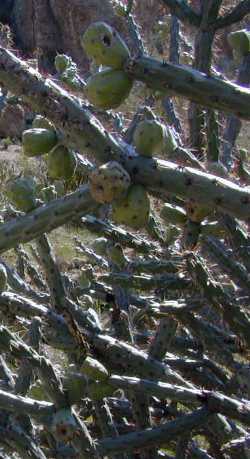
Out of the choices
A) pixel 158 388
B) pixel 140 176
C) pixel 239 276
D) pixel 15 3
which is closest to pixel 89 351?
pixel 158 388

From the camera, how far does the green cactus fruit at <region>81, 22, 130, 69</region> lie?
148cm

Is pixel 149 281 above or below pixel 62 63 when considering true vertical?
below

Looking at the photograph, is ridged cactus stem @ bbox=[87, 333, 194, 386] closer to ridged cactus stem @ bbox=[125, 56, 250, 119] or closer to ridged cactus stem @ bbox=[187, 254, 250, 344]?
ridged cactus stem @ bbox=[187, 254, 250, 344]

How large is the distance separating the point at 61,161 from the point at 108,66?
21 centimetres

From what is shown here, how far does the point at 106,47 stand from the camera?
1.49 m

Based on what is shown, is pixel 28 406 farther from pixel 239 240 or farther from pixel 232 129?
pixel 232 129

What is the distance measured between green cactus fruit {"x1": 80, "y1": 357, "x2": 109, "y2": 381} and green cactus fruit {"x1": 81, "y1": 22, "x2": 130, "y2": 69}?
0.71 metres

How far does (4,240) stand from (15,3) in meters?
12.5

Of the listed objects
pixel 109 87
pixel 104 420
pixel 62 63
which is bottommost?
pixel 104 420

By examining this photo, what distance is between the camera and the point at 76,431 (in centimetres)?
178

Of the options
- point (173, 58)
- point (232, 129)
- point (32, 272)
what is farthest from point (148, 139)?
point (32, 272)

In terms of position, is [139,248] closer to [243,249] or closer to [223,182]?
[243,249]

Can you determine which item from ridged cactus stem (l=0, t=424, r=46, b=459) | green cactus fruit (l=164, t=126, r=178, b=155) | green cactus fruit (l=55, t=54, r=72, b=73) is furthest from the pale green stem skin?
green cactus fruit (l=55, t=54, r=72, b=73)

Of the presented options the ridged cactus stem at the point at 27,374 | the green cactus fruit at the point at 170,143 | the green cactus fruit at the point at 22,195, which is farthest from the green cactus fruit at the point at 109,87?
the ridged cactus stem at the point at 27,374
